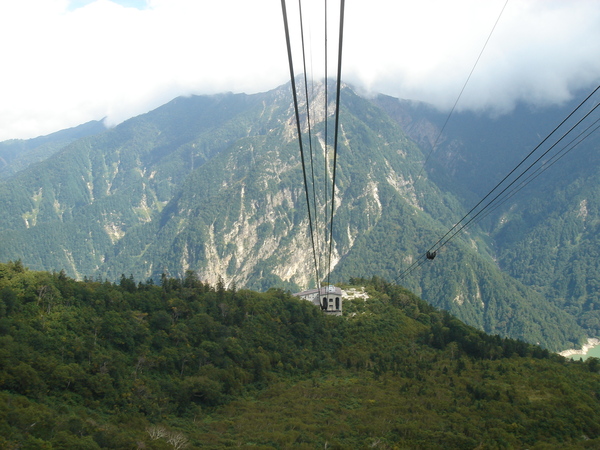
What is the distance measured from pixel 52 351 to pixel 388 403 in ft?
141

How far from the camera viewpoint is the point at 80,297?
8100cm

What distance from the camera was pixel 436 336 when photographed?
10794 cm

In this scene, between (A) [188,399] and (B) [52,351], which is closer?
(B) [52,351]

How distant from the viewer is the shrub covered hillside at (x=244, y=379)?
58250 millimetres

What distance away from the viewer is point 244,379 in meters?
81.5

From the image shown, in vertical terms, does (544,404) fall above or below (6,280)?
below

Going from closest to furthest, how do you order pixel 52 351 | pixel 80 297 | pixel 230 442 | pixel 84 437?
pixel 84 437, pixel 230 442, pixel 52 351, pixel 80 297

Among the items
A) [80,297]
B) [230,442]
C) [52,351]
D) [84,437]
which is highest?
[80,297]

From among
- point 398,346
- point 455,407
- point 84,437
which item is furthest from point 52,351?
point 398,346

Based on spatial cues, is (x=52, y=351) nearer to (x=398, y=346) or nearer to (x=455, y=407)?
(x=455, y=407)

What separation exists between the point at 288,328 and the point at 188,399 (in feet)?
110

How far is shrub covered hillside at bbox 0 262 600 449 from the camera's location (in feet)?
191

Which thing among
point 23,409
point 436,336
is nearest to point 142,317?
point 23,409

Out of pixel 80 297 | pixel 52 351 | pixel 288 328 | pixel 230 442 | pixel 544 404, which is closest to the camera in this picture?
pixel 230 442
